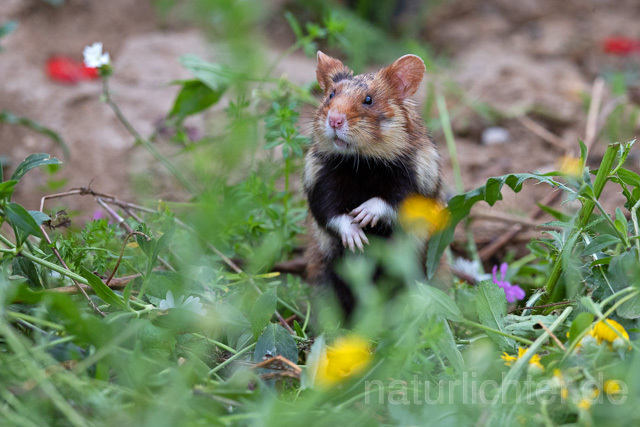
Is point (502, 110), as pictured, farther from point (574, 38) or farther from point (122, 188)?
point (122, 188)

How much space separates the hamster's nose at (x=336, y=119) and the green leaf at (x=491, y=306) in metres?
0.98

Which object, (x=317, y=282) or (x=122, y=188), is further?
(x=122, y=188)

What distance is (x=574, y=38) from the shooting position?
252 inches

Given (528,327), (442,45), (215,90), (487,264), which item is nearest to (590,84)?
(442,45)

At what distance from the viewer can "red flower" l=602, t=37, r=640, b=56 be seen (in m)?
6.08

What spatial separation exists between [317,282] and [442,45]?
4118 millimetres

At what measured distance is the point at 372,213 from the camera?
9.55ft

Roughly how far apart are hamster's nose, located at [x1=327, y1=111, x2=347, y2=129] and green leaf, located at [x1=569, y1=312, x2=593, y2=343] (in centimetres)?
136

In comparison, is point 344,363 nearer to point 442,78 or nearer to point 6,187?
point 6,187

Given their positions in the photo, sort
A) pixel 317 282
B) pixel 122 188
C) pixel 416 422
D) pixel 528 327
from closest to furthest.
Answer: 1. pixel 416 422
2. pixel 528 327
3. pixel 317 282
4. pixel 122 188

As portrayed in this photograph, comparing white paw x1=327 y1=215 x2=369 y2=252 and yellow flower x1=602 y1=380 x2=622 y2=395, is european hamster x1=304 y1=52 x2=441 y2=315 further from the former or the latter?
yellow flower x1=602 y1=380 x2=622 y2=395

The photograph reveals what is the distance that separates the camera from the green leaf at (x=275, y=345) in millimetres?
2338

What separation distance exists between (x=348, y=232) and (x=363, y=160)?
1.25 feet

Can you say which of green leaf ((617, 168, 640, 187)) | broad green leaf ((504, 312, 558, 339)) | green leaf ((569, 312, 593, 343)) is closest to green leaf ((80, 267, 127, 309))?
broad green leaf ((504, 312, 558, 339))
